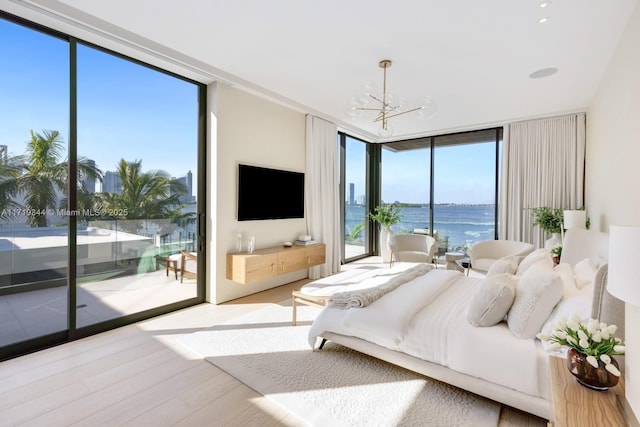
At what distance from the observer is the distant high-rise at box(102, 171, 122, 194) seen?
3082 mm

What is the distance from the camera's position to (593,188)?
4137mm

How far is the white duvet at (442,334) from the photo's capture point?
175cm

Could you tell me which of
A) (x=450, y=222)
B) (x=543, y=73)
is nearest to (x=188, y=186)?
(x=543, y=73)

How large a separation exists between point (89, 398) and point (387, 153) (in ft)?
21.4

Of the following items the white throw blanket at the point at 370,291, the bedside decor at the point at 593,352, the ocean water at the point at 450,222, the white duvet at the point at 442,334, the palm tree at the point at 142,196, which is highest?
the palm tree at the point at 142,196

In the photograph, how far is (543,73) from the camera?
3557 millimetres

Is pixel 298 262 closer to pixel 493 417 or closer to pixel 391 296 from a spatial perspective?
pixel 391 296

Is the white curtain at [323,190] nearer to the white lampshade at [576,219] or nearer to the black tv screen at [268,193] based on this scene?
the black tv screen at [268,193]

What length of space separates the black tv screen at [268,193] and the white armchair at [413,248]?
1783 millimetres

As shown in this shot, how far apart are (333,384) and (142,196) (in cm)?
273

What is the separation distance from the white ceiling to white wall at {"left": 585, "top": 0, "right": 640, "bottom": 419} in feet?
0.77

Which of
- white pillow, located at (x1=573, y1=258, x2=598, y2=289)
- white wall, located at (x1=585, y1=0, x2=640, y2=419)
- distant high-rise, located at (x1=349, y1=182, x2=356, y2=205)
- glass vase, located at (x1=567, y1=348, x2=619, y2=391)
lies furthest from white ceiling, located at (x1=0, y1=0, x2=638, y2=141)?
distant high-rise, located at (x1=349, y1=182, x2=356, y2=205)

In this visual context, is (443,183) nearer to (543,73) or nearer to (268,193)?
(543,73)

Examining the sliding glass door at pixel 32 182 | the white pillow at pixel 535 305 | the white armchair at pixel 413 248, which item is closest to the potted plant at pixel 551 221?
the white armchair at pixel 413 248
